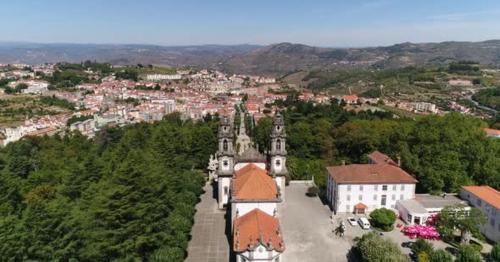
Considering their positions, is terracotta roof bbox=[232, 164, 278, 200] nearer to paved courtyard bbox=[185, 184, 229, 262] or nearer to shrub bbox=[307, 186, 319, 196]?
paved courtyard bbox=[185, 184, 229, 262]

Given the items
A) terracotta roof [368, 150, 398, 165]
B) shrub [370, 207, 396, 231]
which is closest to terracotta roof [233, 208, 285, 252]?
shrub [370, 207, 396, 231]

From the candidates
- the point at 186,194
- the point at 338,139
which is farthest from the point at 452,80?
the point at 186,194

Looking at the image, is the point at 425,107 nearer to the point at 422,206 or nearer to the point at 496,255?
the point at 422,206

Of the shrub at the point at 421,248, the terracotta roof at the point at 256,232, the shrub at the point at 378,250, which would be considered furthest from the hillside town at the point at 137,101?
the shrub at the point at 421,248

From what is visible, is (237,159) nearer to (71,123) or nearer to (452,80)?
(71,123)

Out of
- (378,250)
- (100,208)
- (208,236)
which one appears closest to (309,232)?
(378,250)
